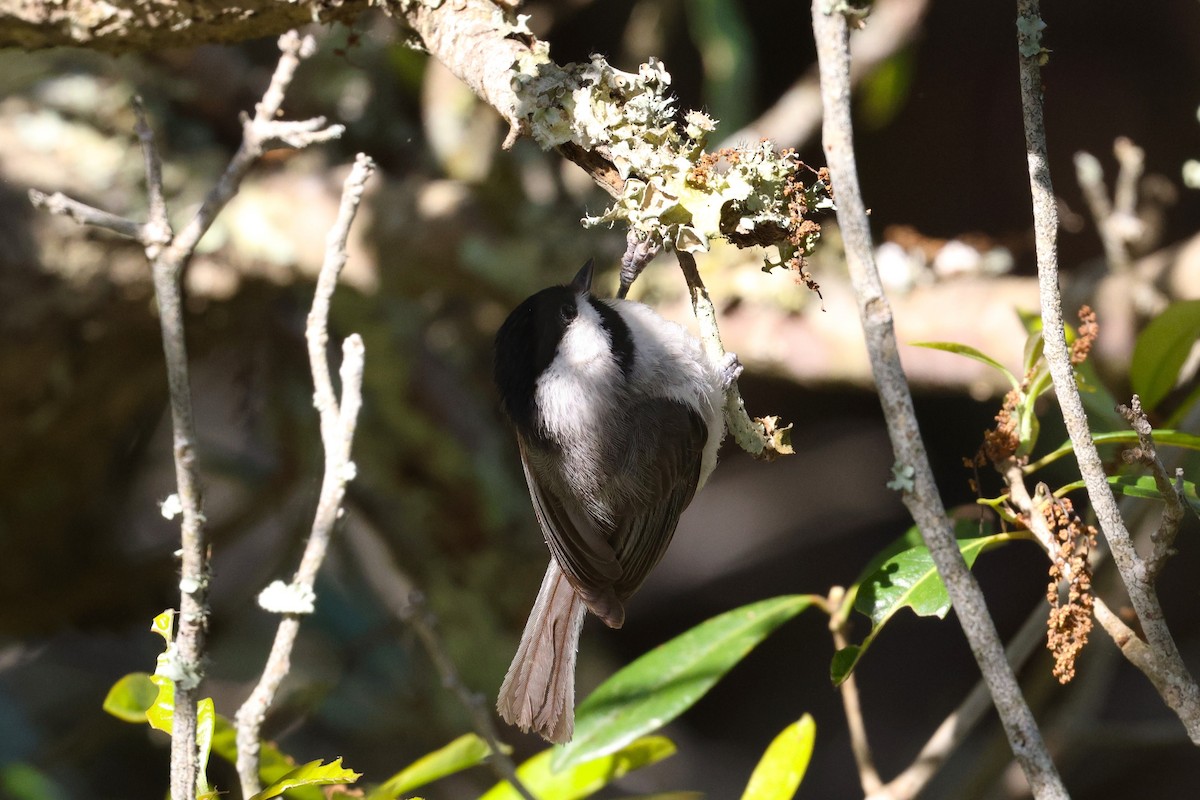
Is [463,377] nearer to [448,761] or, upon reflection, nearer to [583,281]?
[583,281]

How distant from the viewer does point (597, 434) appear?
1631 mm

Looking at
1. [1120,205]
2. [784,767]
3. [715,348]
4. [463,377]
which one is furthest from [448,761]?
[1120,205]

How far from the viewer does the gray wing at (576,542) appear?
147 centimetres

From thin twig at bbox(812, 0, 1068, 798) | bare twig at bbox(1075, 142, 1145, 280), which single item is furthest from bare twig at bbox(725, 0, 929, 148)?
thin twig at bbox(812, 0, 1068, 798)

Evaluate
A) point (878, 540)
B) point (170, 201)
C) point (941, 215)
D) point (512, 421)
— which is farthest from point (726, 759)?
point (170, 201)

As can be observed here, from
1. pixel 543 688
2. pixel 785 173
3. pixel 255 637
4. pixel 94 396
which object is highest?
pixel 94 396

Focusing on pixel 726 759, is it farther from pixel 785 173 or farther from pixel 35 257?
pixel 785 173

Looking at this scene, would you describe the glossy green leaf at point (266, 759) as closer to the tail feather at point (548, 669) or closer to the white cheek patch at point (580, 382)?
the tail feather at point (548, 669)

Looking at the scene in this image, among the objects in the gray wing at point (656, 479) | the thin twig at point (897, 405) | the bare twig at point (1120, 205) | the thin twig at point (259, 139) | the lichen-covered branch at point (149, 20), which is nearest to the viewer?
the thin twig at point (897, 405)

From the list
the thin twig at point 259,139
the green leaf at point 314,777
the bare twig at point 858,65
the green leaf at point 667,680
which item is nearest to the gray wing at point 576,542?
the green leaf at point 667,680

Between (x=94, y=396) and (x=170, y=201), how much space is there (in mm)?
488

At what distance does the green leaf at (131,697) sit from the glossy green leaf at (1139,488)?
1064mm

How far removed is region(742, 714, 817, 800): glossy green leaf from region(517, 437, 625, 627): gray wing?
0.87ft

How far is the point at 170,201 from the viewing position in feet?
7.80
